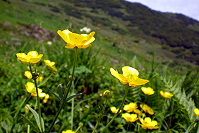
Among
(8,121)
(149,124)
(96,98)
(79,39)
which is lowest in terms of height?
(96,98)

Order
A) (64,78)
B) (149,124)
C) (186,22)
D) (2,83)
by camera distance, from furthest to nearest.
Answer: (186,22) < (64,78) < (2,83) < (149,124)

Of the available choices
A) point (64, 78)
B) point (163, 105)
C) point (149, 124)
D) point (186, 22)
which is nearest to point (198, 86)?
point (163, 105)

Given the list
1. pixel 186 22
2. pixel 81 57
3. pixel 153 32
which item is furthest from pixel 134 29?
pixel 81 57

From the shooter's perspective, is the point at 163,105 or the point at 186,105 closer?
the point at 186,105

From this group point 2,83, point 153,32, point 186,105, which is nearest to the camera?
point 186,105

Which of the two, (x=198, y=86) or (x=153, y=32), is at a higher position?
(x=198, y=86)

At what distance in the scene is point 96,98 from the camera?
2.04m

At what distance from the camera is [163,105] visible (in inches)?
69.6

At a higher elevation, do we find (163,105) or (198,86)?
(198,86)

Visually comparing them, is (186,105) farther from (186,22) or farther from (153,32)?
(186,22)

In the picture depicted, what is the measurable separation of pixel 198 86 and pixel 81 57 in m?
1.72

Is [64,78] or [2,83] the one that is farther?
[64,78]

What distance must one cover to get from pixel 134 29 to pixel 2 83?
119875mm

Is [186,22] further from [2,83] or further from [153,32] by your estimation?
[2,83]
